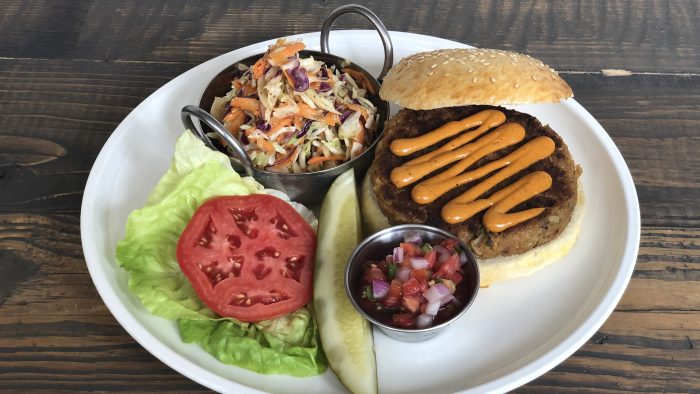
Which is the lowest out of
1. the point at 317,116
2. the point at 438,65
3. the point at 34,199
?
the point at 34,199

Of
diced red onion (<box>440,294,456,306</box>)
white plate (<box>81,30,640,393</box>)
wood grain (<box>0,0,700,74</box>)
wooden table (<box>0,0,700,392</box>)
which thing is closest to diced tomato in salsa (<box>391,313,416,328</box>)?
diced red onion (<box>440,294,456,306</box>)

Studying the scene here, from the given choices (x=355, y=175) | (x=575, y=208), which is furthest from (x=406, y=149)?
(x=575, y=208)

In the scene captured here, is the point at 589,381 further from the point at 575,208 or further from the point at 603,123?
the point at 603,123

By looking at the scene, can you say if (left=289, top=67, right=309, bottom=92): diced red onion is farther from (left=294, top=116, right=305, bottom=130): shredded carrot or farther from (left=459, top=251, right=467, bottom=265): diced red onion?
(left=459, top=251, right=467, bottom=265): diced red onion

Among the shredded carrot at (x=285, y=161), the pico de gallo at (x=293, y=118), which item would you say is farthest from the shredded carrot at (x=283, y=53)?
the shredded carrot at (x=285, y=161)

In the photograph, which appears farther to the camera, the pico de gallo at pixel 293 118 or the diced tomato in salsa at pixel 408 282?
the pico de gallo at pixel 293 118

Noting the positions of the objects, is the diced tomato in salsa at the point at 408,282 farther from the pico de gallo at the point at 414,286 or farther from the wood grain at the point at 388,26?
the wood grain at the point at 388,26

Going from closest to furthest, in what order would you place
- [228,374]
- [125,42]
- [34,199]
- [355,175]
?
[228,374]
[355,175]
[34,199]
[125,42]
